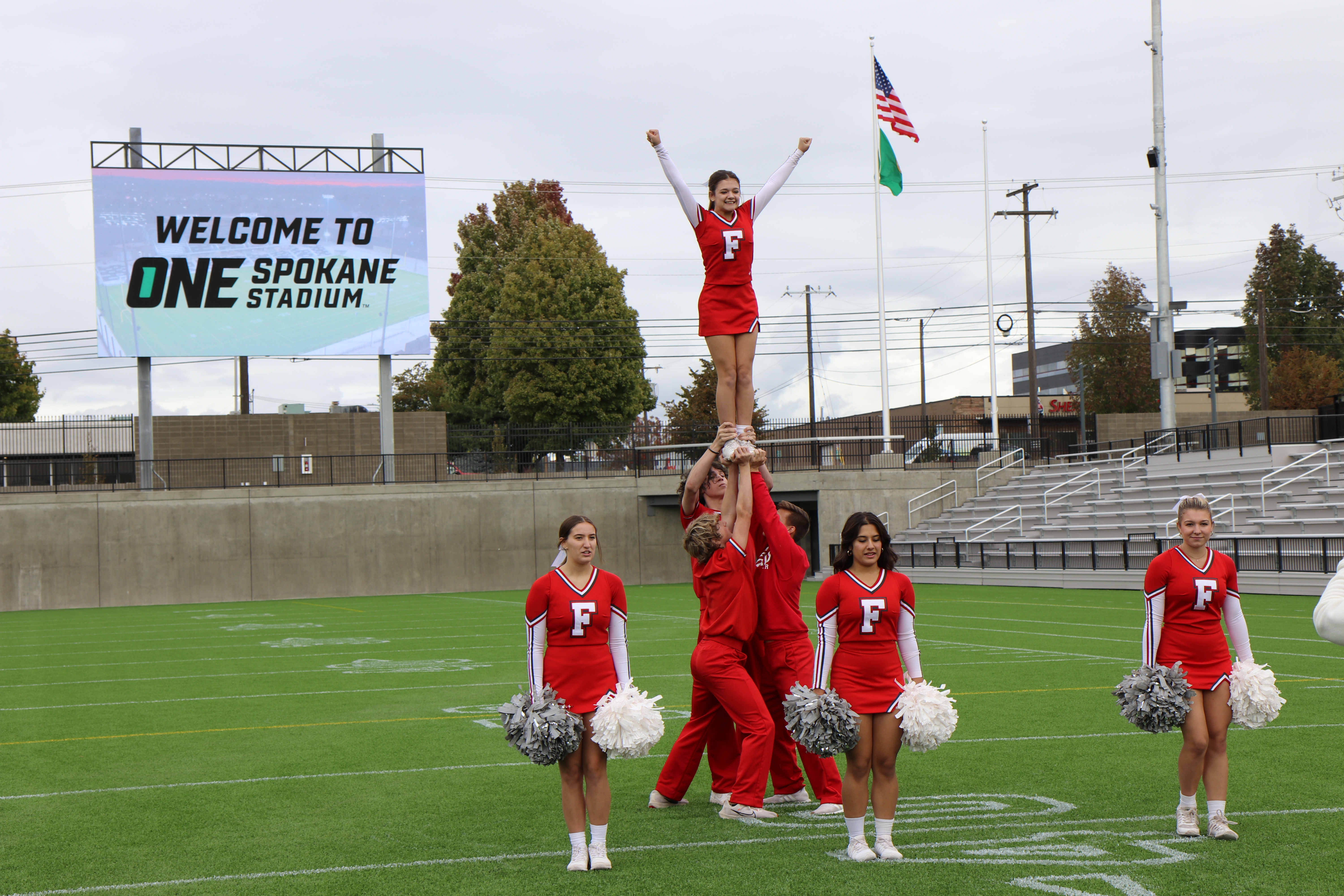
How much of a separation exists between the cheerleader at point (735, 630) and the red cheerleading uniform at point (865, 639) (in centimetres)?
91

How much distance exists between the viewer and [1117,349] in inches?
A: 2445

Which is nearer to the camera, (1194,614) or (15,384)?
(1194,614)

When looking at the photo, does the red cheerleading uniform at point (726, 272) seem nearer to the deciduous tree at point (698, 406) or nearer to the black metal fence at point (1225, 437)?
the black metal fence at point (1225, 437)

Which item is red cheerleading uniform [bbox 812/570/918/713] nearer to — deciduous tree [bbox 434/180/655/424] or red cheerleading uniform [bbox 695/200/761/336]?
red cheerleading uniform [bbox 695/200/761/336]

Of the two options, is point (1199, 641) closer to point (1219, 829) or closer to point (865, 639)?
point (1219, 829)

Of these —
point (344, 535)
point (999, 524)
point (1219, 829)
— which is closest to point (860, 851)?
point (1219, 829)

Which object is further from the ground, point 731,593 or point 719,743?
point 731,593

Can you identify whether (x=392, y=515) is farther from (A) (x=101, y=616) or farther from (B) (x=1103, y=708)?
(B) (x=1103, y=708)

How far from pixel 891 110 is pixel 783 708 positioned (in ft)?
96.3

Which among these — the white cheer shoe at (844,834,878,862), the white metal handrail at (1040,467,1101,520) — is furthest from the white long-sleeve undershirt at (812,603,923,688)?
the white metal handrail at (1040,467,1101,520)

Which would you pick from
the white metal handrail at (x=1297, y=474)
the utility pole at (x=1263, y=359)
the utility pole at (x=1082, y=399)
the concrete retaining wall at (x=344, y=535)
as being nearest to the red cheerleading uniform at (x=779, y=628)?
the white metal handrail at (x=1297, y=474)

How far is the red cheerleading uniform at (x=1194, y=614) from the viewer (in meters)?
6.31

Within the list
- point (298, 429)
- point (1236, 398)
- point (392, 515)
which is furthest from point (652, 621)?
point (1236, 398)

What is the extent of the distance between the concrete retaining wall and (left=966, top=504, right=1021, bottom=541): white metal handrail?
15.2ft
